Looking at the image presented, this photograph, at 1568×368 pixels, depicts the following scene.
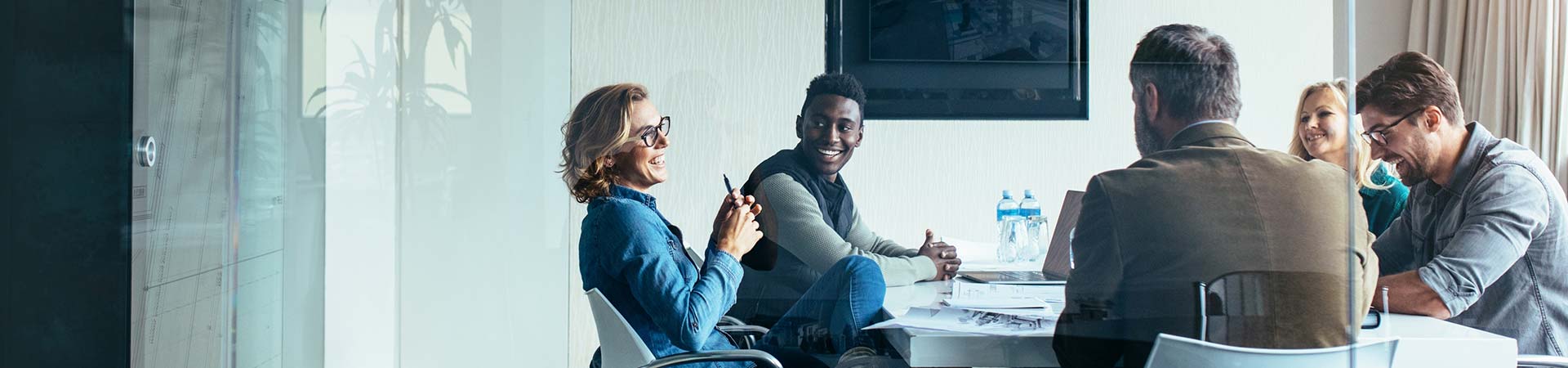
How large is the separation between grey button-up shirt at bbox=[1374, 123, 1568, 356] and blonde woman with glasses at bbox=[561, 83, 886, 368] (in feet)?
4.61

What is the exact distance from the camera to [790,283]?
177cm

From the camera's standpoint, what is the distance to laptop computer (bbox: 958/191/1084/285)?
1.79m

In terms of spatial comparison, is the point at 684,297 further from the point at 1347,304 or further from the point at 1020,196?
the point at 1347,304

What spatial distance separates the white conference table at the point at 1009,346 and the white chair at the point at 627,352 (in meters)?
0.25

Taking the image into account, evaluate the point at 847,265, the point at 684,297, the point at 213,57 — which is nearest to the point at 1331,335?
the point at 847,265

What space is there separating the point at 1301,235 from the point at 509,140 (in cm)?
145

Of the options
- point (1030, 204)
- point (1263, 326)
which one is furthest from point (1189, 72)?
point (1263, 326)

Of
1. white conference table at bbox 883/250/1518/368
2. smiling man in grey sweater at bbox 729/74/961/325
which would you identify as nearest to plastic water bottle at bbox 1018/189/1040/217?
white conference table at bbox 883/250/1518/368

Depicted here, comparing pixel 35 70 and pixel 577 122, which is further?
pixel 577 122

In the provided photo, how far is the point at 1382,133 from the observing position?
248 cm

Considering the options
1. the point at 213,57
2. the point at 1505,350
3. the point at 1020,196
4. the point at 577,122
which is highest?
the point at 213,57

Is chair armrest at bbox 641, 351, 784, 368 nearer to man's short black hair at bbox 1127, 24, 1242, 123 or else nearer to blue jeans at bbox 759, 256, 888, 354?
blue jeans at bbox 759, 256, 888, 354

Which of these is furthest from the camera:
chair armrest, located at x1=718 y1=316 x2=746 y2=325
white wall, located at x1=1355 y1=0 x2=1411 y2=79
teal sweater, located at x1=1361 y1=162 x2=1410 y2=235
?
white wall, located at x1=1355 y1=0 x2=1411 y2=79

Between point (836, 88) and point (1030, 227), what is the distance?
1.46 ft
